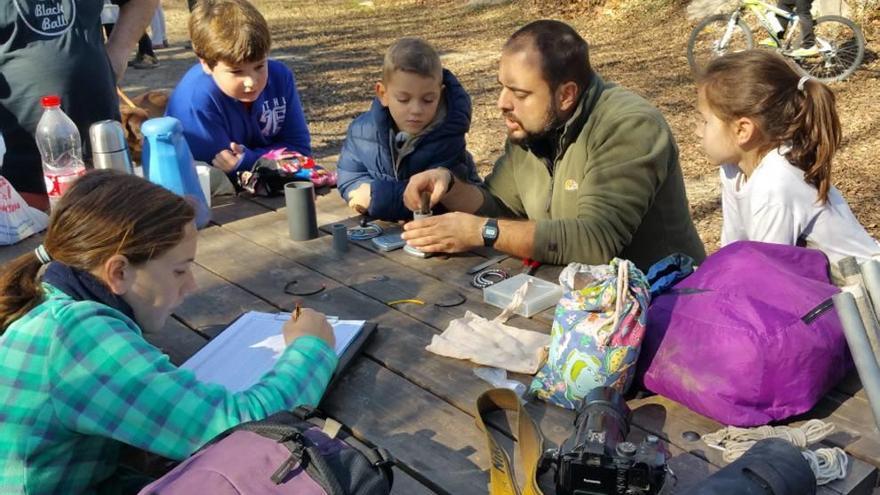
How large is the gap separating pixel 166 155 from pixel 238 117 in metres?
0.71

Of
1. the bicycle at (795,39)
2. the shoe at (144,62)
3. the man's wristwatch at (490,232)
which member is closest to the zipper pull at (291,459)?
the man's wristwatch at (490,232)

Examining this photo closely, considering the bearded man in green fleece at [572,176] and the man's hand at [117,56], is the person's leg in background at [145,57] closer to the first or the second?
the man's hand at [117,56]

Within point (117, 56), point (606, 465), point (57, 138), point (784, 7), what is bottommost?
point (784, 7)

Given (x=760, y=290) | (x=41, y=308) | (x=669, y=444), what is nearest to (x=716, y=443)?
(x=669, y=444)

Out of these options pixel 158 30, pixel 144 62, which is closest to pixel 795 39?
pixel 144 62

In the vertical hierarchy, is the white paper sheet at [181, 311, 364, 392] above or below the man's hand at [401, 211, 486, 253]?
below

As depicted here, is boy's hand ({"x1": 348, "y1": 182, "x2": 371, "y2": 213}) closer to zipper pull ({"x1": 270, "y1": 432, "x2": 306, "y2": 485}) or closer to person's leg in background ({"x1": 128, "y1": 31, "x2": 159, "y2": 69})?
zipper pull ({"x1": 270, "y1": 432, "x2": 306, "y2": 485})

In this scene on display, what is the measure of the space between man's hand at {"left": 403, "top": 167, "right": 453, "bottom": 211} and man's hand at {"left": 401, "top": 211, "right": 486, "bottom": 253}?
0.15m

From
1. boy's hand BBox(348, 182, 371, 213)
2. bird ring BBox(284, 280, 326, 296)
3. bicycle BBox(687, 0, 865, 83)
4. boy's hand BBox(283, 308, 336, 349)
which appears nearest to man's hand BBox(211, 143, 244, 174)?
boy's hand BBox(348, 182, 371, 213)

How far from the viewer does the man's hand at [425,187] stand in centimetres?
298

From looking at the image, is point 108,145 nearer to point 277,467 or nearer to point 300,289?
point 300,289

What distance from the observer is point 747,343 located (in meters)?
1.82

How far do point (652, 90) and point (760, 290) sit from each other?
6639mm

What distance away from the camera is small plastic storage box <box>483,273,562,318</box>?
2439 mm
